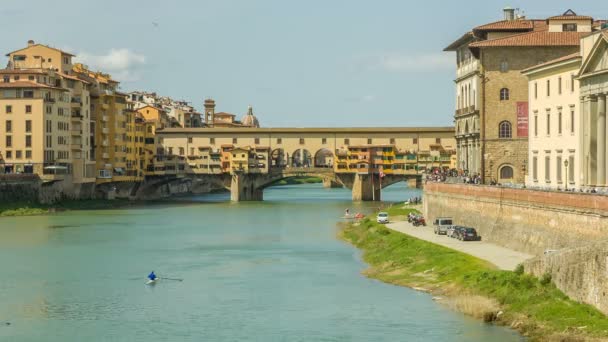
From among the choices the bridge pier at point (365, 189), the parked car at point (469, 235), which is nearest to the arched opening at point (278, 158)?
the bridge pier at point (365, 189)

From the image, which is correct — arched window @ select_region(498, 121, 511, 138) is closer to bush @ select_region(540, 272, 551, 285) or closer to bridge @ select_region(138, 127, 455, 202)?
bush @ select_region(540, 272, 551, 285)

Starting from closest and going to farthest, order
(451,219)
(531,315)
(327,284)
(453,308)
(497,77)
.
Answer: (531,315) → (453,308) → (327,284) → (451,219) → (497,77)

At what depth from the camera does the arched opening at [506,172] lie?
76.1m

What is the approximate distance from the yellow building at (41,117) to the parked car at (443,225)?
52.0 metres

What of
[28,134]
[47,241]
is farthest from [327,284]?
[28,134]

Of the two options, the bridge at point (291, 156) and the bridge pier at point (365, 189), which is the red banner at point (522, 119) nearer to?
the bridge at point (291, 156)

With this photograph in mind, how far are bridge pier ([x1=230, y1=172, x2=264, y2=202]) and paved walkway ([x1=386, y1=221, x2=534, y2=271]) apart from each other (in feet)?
201

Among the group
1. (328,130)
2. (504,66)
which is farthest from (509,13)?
(328,130)

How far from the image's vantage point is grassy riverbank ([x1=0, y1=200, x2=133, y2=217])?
100m

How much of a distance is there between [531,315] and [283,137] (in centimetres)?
10297

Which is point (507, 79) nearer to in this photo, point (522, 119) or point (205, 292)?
point (522, 119)

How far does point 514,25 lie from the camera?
7856cm

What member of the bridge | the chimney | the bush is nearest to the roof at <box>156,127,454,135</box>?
the bridge

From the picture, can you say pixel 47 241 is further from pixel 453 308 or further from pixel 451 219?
pixel 453 308
